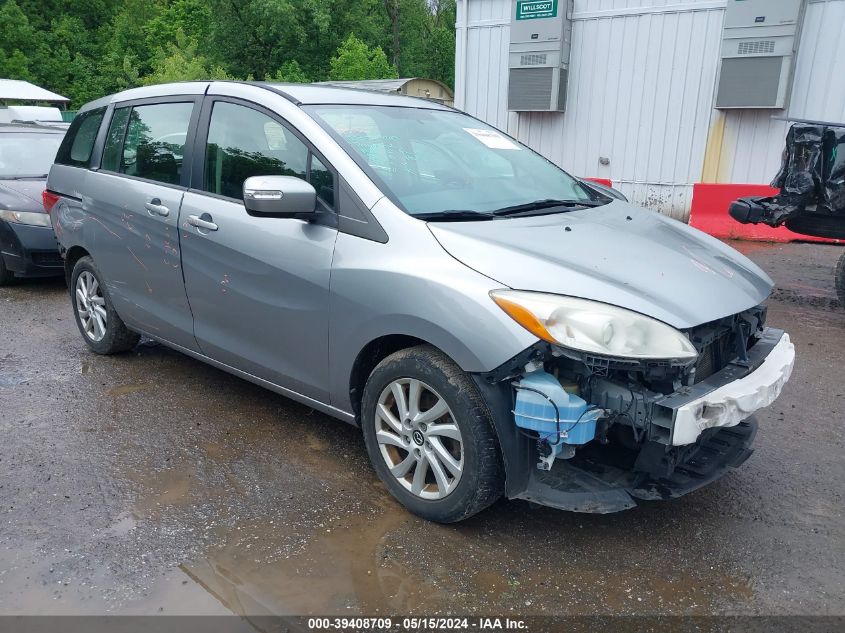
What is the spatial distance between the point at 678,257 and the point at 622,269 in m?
0.40

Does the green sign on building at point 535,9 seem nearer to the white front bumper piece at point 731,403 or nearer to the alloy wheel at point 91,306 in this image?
the alloy wheel at point 91,306

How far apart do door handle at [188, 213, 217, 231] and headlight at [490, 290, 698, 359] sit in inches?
71.7

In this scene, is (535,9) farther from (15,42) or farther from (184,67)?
(15,42)

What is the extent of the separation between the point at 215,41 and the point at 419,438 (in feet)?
130

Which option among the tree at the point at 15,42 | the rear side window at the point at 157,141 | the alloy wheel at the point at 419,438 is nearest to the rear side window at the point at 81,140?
the rear side window at the point at 157,141

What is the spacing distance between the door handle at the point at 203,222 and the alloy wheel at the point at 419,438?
4.52 feet

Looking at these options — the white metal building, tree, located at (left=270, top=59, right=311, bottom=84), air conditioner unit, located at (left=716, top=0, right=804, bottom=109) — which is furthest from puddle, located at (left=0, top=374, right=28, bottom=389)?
tree, located at (left=270, top=59, right=311, bottom=84)

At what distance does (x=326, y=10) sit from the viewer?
118ft

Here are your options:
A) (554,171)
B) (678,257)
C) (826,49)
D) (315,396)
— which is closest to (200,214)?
(315,396)

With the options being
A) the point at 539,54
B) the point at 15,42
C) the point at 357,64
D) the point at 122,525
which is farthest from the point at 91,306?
the point at 15,42

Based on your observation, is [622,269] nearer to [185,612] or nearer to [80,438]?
[185,612]

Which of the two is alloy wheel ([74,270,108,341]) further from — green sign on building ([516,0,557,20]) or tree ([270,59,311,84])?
tree ([270,59,311,84])

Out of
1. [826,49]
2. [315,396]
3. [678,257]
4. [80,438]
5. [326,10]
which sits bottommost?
[80,438]

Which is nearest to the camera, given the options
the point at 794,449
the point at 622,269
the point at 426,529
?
the point at 622,269
